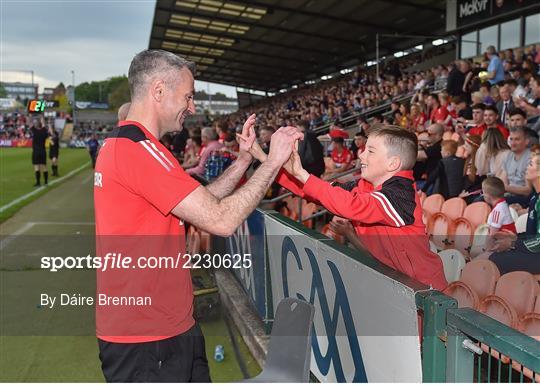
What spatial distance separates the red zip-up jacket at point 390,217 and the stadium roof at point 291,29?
22485 mm

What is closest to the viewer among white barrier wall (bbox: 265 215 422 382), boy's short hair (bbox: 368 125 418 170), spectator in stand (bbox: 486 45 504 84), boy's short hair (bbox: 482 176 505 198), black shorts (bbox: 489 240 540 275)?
white barrier wall (bbox: 265 215 422 382)

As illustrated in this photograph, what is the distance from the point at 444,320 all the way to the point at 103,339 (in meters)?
1.31

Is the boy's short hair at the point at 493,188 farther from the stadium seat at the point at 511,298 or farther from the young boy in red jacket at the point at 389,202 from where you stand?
the young boy in red jacket at the point at 389,202

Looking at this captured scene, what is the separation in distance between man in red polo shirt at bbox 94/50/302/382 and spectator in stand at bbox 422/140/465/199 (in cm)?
523

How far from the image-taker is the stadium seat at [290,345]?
6.72 feet

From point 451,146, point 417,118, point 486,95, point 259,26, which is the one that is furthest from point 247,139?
point 259,26

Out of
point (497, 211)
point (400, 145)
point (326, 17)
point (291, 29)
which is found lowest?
point (497, 211)

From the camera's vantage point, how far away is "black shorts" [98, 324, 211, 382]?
2.00 meters

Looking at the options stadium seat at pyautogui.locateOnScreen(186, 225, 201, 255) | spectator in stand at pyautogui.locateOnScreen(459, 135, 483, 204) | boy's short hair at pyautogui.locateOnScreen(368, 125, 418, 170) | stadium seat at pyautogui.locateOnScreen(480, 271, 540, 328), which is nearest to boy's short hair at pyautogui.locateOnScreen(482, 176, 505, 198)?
spectator in stand at pyautogui.locateOnScreen(459, 135, 483, 204)

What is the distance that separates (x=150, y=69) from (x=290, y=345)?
4.12 feet

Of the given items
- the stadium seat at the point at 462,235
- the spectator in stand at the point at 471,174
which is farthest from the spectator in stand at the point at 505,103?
the stadium seat at the point at 462,235

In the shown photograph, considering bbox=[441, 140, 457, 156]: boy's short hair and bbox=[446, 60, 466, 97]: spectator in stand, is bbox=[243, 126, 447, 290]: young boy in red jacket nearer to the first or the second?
bbox=[441, 140, 457, 156]: boy's short hair

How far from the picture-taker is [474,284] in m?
3.79

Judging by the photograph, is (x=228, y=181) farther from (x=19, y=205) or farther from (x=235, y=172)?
(x=19, y=205)
